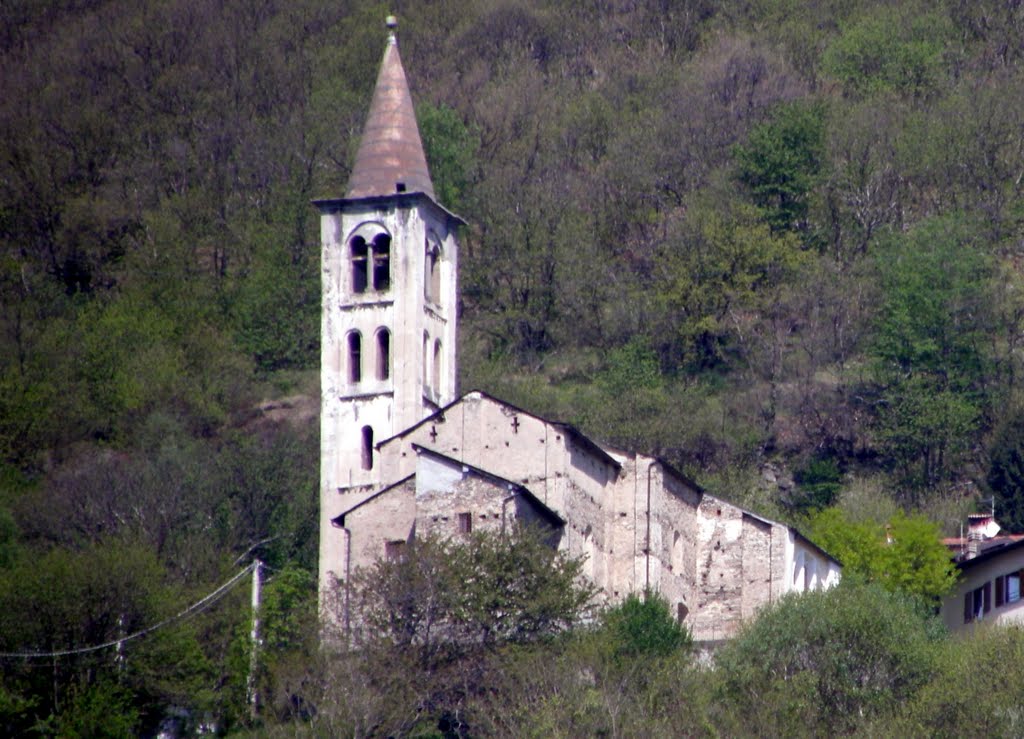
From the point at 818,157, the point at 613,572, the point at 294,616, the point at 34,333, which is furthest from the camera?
the point at 818,157

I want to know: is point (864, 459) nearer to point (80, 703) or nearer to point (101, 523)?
point (101, 523)

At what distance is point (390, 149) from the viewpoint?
60.0 meters

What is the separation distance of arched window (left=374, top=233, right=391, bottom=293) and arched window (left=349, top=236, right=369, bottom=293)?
1.01 feet

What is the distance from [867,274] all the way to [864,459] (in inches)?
369

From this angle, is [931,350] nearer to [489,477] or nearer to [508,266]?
[508,266]

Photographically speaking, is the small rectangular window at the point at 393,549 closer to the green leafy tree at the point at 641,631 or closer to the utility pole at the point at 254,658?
the utility pole at the point at 254,658

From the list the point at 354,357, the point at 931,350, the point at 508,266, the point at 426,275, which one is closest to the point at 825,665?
the point at 354,357

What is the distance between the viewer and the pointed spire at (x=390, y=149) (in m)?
59.2

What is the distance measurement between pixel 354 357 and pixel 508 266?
2368cm

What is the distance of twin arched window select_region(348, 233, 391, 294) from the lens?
193 ft

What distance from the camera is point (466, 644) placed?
Answer: 45438 millimetres

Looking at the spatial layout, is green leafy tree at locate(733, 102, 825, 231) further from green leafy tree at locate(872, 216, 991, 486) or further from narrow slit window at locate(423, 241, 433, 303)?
narrow slit window at locate(423, 241, 433, 303)

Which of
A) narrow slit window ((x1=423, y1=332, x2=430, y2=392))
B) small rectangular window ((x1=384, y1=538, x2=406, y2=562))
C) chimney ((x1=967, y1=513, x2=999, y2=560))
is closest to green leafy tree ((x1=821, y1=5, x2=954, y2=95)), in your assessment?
chimney ((x1=967, y1=513, x2=999, y2=560))

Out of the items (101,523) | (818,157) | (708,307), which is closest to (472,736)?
(101,523)
